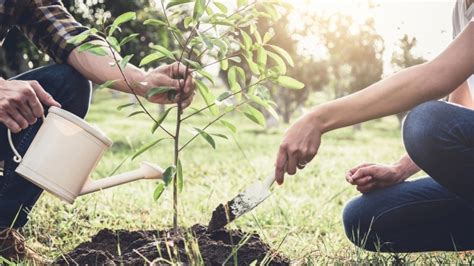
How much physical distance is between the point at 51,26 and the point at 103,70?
335 mm

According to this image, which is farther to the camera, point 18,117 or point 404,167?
point 404,167

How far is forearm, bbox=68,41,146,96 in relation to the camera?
242cm

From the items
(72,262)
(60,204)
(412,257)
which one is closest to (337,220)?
(412,257)

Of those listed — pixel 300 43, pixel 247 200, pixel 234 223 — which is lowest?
pixel 300 43

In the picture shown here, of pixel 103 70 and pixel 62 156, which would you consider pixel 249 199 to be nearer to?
pixel 62 156

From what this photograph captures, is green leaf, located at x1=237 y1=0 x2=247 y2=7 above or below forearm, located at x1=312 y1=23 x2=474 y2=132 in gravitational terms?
above

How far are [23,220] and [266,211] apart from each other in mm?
1558

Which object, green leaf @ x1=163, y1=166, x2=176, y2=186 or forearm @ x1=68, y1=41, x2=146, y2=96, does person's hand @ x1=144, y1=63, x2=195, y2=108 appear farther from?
green leaf @ x1=163, y1=166, x2=176, y2=186

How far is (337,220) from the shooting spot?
141 inches

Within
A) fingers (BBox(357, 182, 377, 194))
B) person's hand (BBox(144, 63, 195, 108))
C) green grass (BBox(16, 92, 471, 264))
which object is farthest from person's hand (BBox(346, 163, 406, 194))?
person's hand (BBox(144, 63, 195, 108))

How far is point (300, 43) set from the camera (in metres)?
18.3

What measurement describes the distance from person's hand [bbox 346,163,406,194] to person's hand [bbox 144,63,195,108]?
707mm

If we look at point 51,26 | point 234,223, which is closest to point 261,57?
point 51,26

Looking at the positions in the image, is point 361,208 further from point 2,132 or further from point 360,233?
point 2,132
